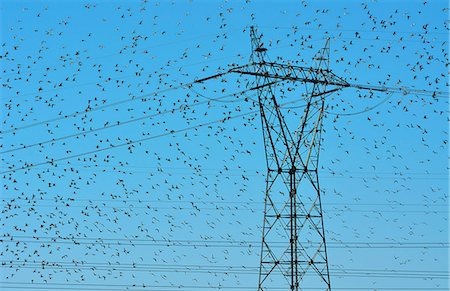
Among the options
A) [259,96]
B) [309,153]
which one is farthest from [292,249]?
[259,96]

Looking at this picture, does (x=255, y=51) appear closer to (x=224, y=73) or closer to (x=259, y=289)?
(x=224, y=73)

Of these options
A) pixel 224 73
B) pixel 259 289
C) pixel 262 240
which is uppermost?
pixel 224 73

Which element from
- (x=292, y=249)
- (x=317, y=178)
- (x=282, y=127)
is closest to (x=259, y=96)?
(x=282, y=127)

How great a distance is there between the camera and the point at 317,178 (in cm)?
3316

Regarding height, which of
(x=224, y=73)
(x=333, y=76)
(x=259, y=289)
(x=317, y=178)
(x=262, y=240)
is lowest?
(x=259, y=289)

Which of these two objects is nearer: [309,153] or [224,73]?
[224,73]

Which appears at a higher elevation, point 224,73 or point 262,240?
point 224,73

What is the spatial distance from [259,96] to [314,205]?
534cm

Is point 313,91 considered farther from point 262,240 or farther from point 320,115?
point 262,240

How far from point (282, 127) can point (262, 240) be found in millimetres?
4928

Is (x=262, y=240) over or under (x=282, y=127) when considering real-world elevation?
under

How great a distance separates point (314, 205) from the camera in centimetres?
3319

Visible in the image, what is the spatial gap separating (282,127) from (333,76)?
3.45 meters

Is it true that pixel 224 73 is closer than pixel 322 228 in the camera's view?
Yes
